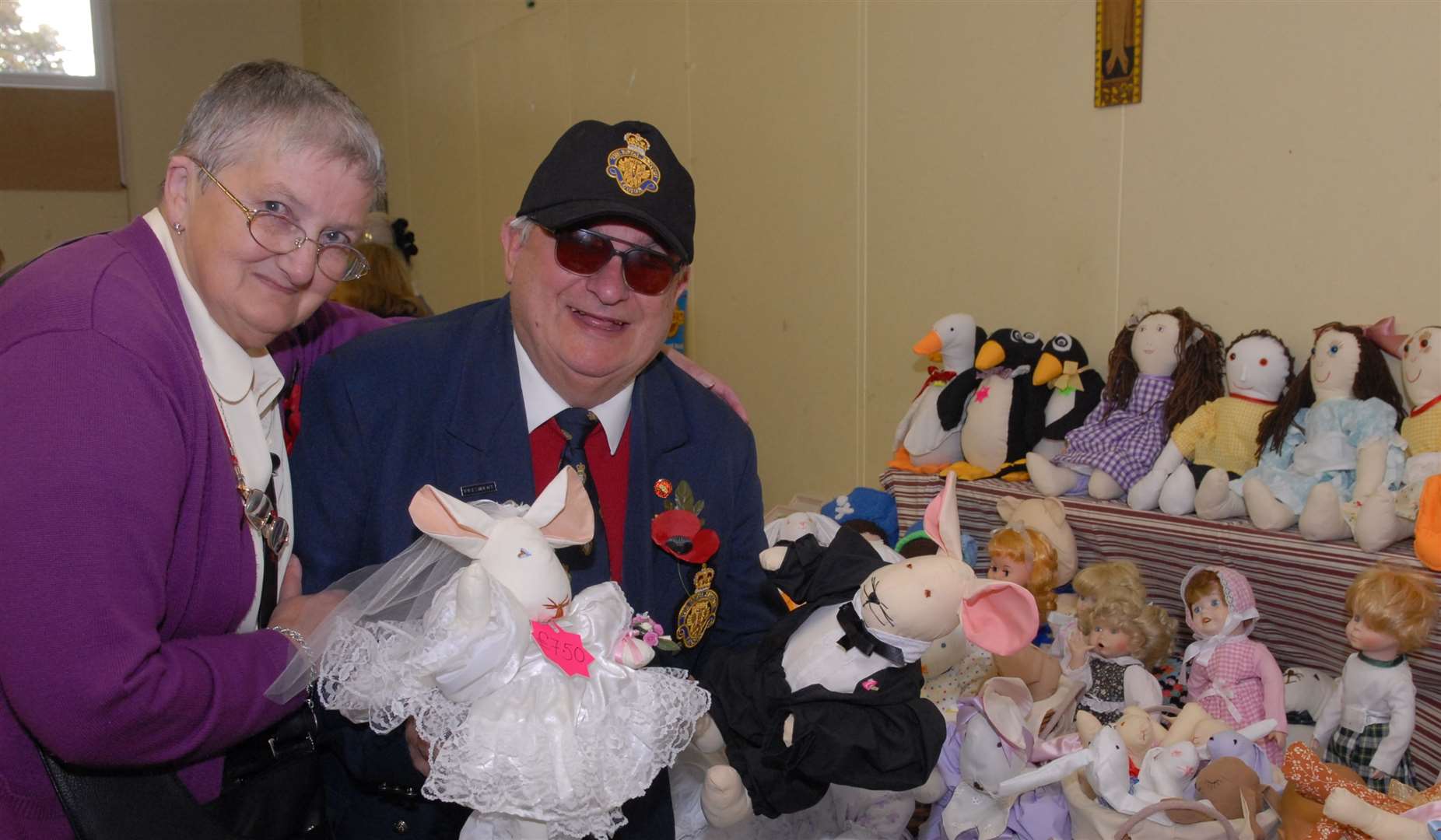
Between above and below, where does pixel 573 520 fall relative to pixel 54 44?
below

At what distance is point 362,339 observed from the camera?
199 centimetres

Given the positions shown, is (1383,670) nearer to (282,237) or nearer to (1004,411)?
(1004,411)

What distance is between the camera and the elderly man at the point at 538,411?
6.08 ft

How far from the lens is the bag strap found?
2193 mm

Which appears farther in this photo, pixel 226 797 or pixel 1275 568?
pixel 1275 568

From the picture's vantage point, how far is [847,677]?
6.07 ft

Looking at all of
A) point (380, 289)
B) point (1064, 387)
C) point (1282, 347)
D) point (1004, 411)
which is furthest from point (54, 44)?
point (1282, 347)

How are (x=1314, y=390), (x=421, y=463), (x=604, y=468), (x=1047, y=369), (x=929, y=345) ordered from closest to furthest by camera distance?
(x=421, y=463), (x=604, y=468), (x=1314, y=390), (x=1047, y=369), (x=929, y=345)

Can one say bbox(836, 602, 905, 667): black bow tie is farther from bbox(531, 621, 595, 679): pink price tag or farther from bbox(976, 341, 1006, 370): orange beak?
bbox(976, 341, 1006, 370): orange beak

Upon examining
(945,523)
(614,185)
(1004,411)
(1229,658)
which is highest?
(614,185)

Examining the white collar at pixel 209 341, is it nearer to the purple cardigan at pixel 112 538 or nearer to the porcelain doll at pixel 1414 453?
the purple cardigan at pixel 112 538

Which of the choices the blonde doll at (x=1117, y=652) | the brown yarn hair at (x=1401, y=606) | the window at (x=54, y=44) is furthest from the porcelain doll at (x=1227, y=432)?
the window at (x=54, y=44)

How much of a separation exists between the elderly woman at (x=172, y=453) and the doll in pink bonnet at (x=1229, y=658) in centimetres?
227

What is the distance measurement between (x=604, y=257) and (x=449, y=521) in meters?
0.54
